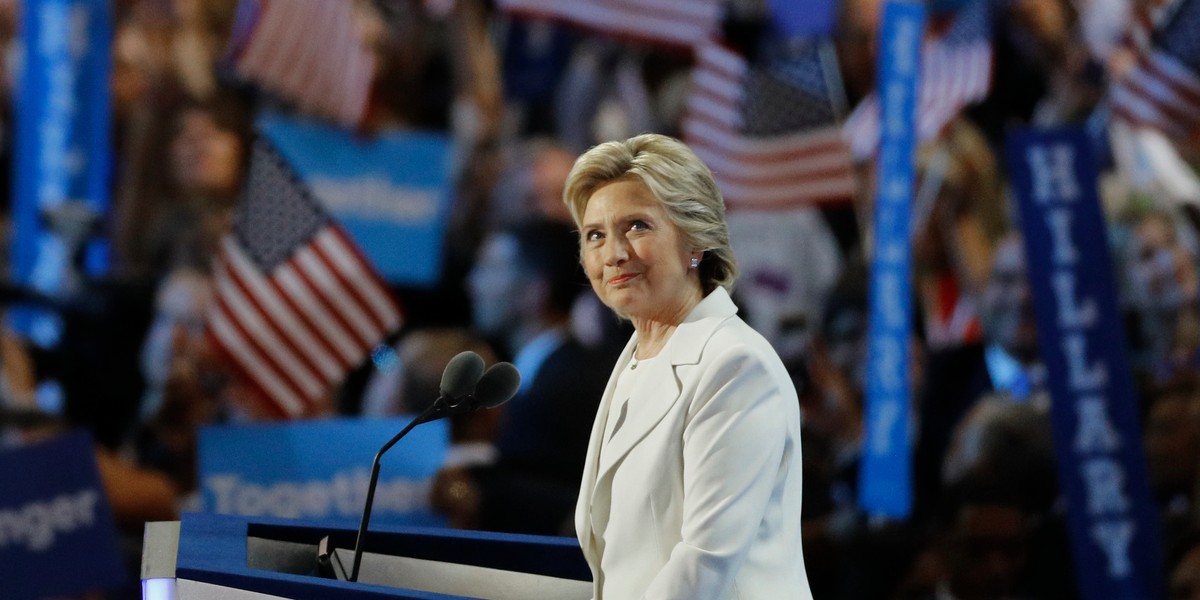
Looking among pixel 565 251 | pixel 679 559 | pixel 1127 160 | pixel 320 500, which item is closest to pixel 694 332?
pixel 679 559

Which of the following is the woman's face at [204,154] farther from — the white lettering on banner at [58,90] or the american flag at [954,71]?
the american flag at [954,71]

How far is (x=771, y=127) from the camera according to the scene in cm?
745

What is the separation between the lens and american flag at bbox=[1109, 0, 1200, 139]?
7.21m

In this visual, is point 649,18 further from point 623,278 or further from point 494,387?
point 623,278

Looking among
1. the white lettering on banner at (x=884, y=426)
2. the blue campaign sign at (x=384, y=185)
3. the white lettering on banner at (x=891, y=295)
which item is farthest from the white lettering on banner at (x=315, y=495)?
the white lettering on banner at (x=891, y=295)

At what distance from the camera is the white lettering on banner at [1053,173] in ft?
21.0

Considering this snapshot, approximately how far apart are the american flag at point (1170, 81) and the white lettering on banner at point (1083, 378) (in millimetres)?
1113

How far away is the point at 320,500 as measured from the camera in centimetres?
587

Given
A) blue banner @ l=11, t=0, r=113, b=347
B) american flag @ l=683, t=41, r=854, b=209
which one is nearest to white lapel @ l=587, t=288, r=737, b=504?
blue banner @ l=11, t=0, r=113, b=347

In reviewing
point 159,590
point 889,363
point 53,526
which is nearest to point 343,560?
point 159,590

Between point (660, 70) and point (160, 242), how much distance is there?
115 inches

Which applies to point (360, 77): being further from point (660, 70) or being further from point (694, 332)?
point (694, 332)

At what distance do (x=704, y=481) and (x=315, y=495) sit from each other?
440 cm

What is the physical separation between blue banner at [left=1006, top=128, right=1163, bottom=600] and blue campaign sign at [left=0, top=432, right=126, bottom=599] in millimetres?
4230
